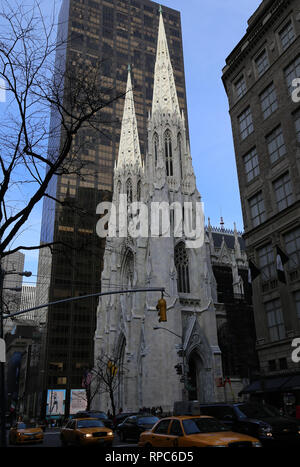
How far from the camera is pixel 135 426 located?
59.7 ft

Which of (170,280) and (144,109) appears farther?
(144,109)

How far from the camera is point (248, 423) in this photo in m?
12.1

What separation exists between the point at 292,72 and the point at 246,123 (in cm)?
506

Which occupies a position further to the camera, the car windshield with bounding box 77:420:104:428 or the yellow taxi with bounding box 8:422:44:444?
the yellow taxi with bounding box 8:422:44:444

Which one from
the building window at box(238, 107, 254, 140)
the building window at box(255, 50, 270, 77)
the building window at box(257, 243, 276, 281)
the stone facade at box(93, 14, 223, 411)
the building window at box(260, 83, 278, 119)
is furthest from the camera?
the stone facade at box(93, 14, 223, 411)

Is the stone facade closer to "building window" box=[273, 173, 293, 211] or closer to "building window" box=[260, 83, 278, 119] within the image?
"building window" box=[273, 173, 293, 211]

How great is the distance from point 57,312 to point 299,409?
6631 cm

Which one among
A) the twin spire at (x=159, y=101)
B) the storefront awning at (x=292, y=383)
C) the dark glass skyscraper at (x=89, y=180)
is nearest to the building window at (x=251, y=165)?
the storefront awning at (x=292, y=383)

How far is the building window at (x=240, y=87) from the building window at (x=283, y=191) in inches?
353

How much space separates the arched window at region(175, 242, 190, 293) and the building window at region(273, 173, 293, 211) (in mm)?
27868

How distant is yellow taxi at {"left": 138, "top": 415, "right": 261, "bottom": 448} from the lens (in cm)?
830

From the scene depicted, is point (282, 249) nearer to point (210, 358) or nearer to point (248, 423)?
point (248, 423)

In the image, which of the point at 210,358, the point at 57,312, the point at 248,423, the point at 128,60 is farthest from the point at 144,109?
the point at 248,423

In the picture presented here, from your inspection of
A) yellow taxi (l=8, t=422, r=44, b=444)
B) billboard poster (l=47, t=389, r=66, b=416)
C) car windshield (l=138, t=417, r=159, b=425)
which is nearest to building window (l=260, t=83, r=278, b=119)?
car windshield (l=138, t=417, r=159, b=425)
